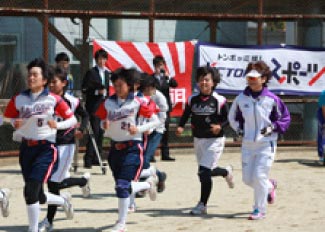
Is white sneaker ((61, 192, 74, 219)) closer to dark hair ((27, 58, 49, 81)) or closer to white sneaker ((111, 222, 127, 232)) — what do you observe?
white sneaker ((111, 222, 127, 232))

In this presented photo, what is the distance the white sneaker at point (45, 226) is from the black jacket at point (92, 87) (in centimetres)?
507

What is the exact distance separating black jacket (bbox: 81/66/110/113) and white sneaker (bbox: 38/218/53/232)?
5073mm

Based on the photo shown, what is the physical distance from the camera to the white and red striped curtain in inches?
608

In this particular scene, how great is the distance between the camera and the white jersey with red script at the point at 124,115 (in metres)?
8.61

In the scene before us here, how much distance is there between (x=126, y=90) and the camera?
28.3ft

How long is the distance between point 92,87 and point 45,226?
17.4 ft

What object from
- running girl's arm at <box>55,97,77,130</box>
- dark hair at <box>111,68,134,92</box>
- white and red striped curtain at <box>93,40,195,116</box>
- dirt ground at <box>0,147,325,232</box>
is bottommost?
dirt ground at <box>0,147,325,232</box>

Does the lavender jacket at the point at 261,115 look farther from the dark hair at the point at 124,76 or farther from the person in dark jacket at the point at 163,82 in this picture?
the person in dark jacket at the point at 163,82

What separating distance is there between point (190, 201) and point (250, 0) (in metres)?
7.29

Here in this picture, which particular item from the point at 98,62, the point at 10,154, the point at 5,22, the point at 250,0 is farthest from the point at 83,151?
the point at 5,22

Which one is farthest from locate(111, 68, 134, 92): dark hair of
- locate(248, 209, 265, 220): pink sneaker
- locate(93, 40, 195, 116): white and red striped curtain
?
locate(93, 40, 195, 116): white and red striped curtain

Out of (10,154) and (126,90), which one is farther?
(10,154)

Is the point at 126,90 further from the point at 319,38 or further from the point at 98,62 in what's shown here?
the point at 319,38

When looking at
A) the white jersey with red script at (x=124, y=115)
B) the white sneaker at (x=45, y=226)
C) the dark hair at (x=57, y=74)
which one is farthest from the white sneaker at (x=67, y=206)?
the dark hair at (x=57, y=74)
